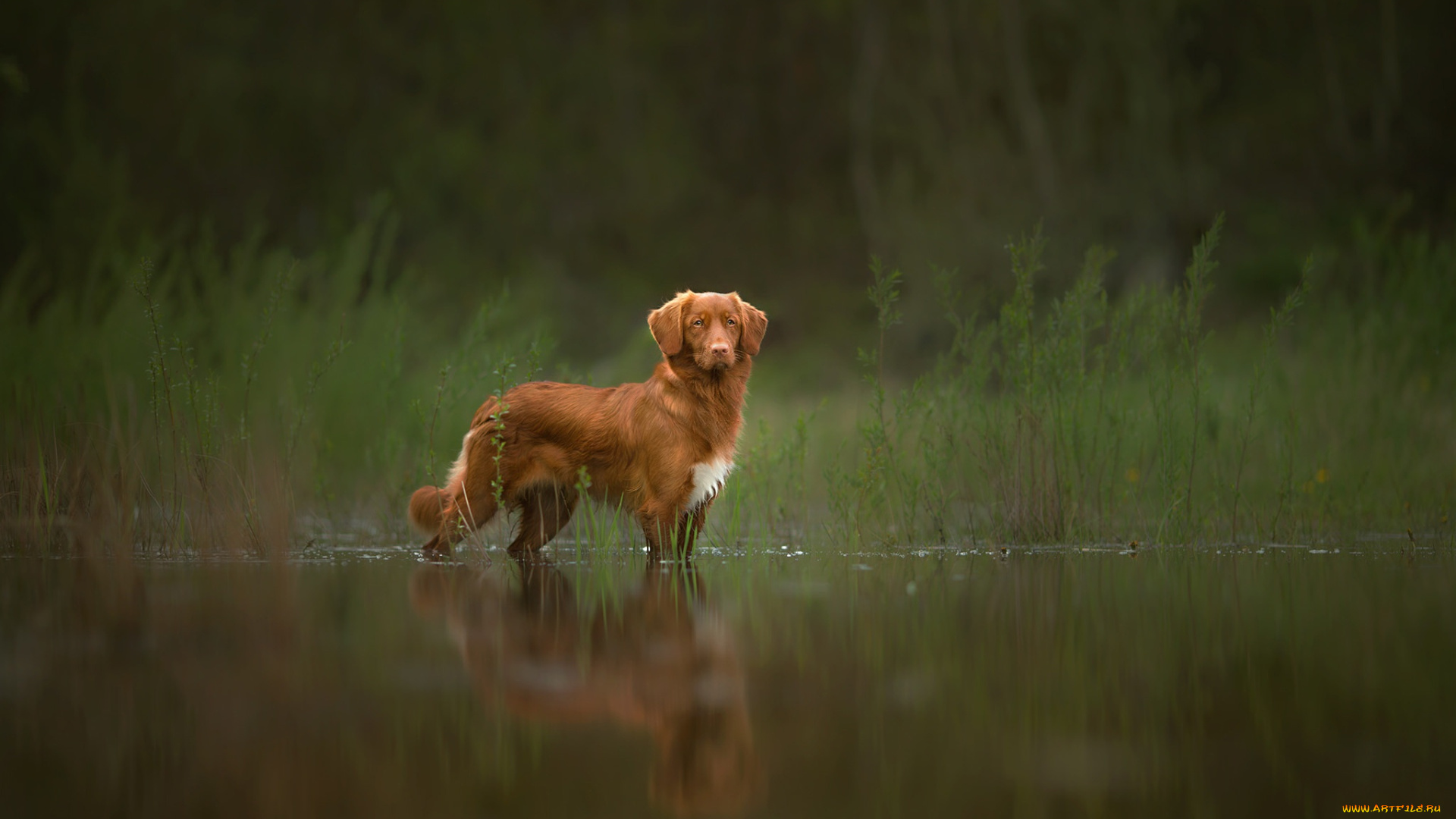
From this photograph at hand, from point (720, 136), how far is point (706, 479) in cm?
1774

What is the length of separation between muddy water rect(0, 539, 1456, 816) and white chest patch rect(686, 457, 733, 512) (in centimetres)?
73

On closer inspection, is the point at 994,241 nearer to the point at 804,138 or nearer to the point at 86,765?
the point at 804,138

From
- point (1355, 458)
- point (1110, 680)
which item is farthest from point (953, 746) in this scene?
point (1355, 458)

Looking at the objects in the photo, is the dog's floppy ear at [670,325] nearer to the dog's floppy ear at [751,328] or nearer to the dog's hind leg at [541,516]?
the dog's floppy ear at [751,328]

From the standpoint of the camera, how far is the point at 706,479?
19.8 ft

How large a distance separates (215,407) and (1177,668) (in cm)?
499

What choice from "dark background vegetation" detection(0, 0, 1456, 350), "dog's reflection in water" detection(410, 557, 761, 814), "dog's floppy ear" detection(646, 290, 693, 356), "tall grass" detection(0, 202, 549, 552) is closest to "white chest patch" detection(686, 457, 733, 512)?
"dog's floppy ear" detection(646, 290, 693, 356)

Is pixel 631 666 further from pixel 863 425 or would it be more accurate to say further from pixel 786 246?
pixel 786 246

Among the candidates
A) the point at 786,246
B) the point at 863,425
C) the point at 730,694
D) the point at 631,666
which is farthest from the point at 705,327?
the point at 786,246

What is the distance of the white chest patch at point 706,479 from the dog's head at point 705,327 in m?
0.46

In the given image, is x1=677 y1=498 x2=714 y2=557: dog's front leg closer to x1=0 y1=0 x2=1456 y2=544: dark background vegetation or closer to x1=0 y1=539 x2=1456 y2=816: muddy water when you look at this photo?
x1=0 y1=0 x2=1456 y2=544: dark background vegetation

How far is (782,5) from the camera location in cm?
2280

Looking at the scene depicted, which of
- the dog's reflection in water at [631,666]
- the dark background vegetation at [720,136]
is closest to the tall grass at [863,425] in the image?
the dog's reflection in water at [631,666]

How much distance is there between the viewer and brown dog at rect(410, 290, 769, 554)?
603 cm
